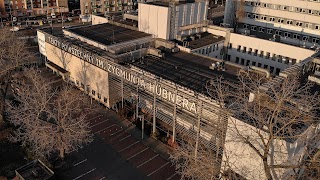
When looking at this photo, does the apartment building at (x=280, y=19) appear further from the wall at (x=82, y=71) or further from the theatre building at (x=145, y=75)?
the wall at (x=82, y=71)

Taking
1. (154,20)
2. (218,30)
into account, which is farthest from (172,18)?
(218,30)

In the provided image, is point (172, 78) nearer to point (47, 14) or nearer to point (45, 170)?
point (45, 170)

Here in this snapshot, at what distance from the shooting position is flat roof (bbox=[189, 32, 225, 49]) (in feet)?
155

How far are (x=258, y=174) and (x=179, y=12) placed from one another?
101ft

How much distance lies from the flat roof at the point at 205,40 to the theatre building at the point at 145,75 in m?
4.35

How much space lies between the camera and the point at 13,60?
4256cm

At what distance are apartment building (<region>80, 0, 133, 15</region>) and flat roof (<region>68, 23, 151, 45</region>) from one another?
141 feet

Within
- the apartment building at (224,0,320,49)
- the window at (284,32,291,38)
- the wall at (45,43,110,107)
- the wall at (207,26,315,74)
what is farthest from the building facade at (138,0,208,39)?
the window at (284,32,291,38)

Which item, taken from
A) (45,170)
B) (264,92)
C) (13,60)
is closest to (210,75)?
(264,92)

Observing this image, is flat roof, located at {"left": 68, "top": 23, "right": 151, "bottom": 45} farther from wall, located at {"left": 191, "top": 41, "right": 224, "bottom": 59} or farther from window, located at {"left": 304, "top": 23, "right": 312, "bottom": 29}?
window, located at {"left": 304, "top": 23, "right": 312, "bottom": 29}

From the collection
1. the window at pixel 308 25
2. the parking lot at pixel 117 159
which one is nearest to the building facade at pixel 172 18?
the parking lot at pixel 117 159

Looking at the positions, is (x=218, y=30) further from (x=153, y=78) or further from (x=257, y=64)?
(x=153, y=78)

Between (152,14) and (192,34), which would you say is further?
(192,34)

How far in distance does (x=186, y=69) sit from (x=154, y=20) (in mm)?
14517
